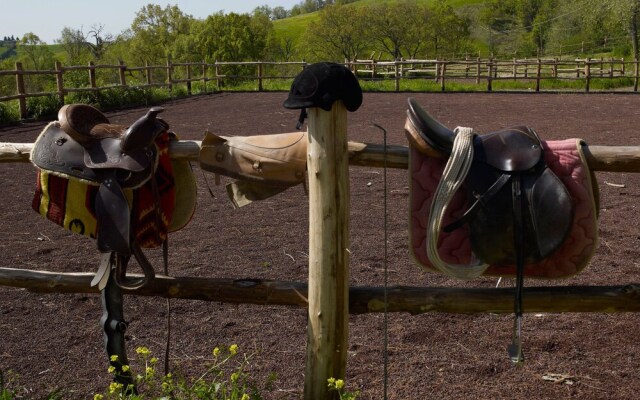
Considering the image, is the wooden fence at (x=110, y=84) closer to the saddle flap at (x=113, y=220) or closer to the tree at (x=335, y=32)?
the saddle flap at (x=113, y=220)

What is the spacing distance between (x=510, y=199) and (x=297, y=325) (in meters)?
1.57

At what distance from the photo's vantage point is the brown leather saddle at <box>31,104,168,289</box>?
6.75 ft

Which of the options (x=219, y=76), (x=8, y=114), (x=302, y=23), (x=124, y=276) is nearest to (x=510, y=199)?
(x=124, y=276)

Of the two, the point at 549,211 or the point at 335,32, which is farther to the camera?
the point at 335,32

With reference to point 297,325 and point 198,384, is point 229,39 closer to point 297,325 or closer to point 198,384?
point 297,325

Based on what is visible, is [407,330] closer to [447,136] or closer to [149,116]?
[447,136]

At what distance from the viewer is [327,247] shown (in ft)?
6.21

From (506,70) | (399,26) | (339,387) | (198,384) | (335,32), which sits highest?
(399,26)

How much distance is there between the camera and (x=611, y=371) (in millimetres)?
2680

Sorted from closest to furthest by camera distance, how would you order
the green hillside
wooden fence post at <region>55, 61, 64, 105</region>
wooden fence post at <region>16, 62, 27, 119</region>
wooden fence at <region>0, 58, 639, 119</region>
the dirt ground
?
the dirt ground
wooden fence post at <region>16, 62, 27, 119</region>
wooden fence post at <region>55, 61, 64, 105</region>
wooden fence at <region>0, 58, 639, 119</region>
the green hillside

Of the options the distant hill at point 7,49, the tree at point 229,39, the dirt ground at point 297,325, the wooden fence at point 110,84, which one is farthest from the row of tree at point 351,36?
the distant hill at point 7,49

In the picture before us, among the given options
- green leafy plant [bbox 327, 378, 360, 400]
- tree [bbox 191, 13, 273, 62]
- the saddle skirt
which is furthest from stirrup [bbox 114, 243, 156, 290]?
tree [bbox 191, 13, 273, 62]

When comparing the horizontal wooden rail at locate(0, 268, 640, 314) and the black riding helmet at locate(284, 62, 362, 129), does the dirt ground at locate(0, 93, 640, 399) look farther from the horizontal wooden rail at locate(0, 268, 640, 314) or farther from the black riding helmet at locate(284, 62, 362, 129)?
the black riding helmet at locate(284, 62, 362, 129)

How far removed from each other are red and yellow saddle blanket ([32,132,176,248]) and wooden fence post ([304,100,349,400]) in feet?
1.84
